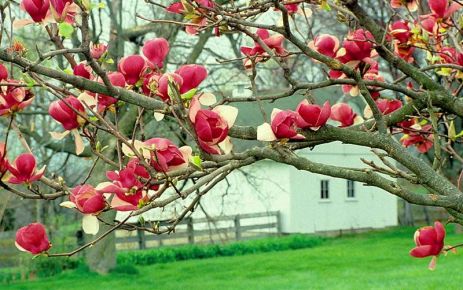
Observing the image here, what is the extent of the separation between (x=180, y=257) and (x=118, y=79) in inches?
624

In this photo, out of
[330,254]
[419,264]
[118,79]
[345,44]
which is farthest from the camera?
[330,254]

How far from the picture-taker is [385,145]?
2070 mm

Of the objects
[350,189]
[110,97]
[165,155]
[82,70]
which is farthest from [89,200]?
[350,189]

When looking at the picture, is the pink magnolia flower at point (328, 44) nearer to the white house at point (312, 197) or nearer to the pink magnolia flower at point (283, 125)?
the pink magnolia flower at point (283, 125)

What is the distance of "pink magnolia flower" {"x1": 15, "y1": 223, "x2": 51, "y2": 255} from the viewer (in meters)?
1.90

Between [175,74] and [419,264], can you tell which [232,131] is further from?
[419,264]

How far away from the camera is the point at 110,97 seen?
2004 millimetres

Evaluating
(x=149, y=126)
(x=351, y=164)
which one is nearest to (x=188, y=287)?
(x=149, y=126)

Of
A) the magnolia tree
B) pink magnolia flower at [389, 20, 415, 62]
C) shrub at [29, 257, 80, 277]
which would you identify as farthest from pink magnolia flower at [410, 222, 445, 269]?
shrub at [29, 257, 80, 277]

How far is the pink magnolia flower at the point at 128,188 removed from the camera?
178 cm

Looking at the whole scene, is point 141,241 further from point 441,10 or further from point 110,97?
point 110,97

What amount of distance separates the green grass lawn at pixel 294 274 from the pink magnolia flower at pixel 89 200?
9.10 meters

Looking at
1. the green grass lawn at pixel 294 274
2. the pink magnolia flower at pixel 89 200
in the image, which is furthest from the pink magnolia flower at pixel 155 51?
the green grass lawn at pixel 294 274

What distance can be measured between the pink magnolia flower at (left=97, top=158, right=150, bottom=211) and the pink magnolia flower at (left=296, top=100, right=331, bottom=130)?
1.33 ft
